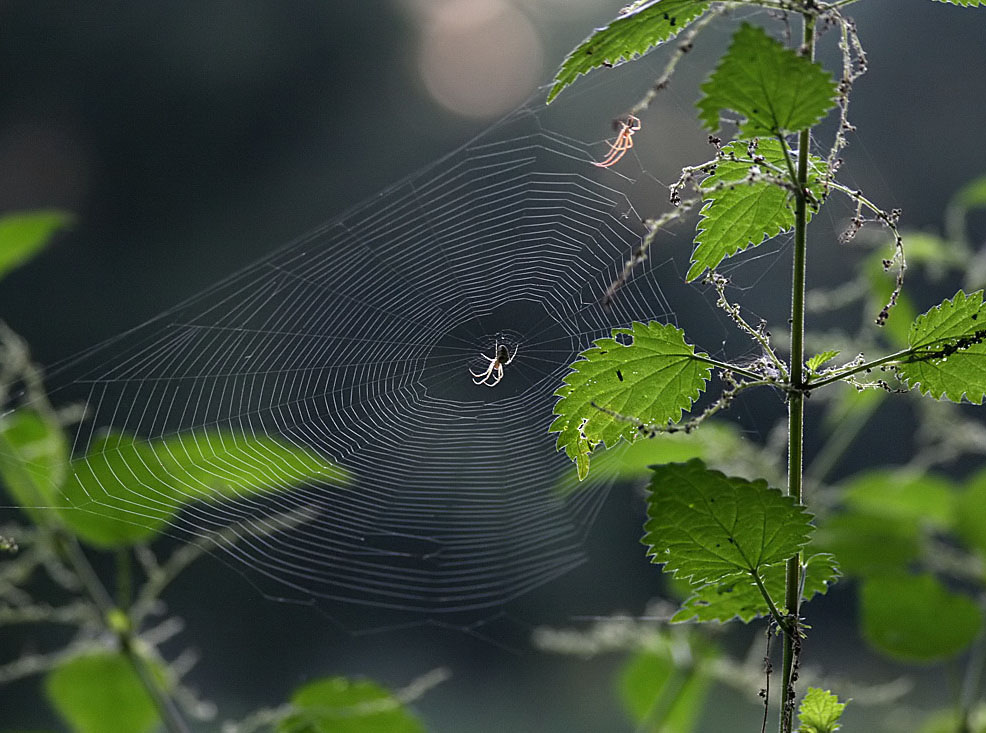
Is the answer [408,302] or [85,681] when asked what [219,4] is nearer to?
[408,302]

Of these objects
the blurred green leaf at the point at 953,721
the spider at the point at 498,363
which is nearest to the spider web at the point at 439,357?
the spider at the point at 498,363

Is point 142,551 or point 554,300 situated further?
point 554,300

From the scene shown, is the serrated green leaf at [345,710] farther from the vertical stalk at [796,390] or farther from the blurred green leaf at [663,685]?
the vertical stalk at [796,390]

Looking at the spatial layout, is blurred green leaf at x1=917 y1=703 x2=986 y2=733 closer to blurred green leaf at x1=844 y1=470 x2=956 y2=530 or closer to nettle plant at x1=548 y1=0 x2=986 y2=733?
blurred green leaf at x1=844 y1=470 x2=956 y2=530

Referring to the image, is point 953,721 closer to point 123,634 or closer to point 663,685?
point 663,685

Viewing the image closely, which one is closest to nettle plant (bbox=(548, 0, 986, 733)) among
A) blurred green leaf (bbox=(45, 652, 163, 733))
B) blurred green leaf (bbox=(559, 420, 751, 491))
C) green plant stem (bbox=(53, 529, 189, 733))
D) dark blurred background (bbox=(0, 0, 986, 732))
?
blurred green leaf (bbox=(559, 420, 751, 491))

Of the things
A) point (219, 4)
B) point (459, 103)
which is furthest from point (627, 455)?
point (219, 4)

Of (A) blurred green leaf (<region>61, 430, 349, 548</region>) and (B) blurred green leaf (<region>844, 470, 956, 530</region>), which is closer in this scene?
(A) blurred green leaf (<region>61, 430, 349, 548</region>)
